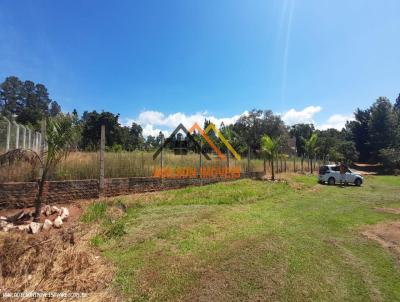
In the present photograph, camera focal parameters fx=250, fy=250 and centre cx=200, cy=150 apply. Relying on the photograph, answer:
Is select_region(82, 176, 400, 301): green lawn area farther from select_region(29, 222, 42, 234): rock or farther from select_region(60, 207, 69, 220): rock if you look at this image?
select_region(29, 222, 42, 234): rock

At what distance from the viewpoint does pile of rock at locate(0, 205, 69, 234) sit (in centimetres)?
482

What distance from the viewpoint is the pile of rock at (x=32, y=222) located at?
4.82 m

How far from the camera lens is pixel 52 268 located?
3180mm

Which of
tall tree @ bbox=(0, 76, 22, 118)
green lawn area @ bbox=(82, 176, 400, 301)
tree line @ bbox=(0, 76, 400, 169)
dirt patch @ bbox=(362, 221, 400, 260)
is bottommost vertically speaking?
dirt patch @ bbox=(362, 221, 400, 260)

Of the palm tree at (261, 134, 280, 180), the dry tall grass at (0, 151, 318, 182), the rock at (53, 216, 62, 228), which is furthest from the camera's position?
the palm tree at (261, 134, 280, 180)

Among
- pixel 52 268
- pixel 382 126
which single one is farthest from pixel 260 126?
pixel 52 268

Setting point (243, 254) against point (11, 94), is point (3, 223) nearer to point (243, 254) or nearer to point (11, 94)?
point (243, 254)

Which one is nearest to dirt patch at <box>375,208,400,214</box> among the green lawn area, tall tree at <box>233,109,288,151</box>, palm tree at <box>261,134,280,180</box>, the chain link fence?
the green lawn area

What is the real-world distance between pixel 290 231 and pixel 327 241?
0.77 meters

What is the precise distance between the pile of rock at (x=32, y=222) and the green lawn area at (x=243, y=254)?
1.91ft

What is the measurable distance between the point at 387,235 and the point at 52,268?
257 inches

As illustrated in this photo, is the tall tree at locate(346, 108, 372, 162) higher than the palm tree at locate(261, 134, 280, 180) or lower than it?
higher

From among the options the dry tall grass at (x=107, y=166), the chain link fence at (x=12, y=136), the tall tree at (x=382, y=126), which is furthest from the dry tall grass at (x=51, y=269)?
the tall tree at (x=382, y=126)

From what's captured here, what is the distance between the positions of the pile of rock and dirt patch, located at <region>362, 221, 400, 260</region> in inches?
261
